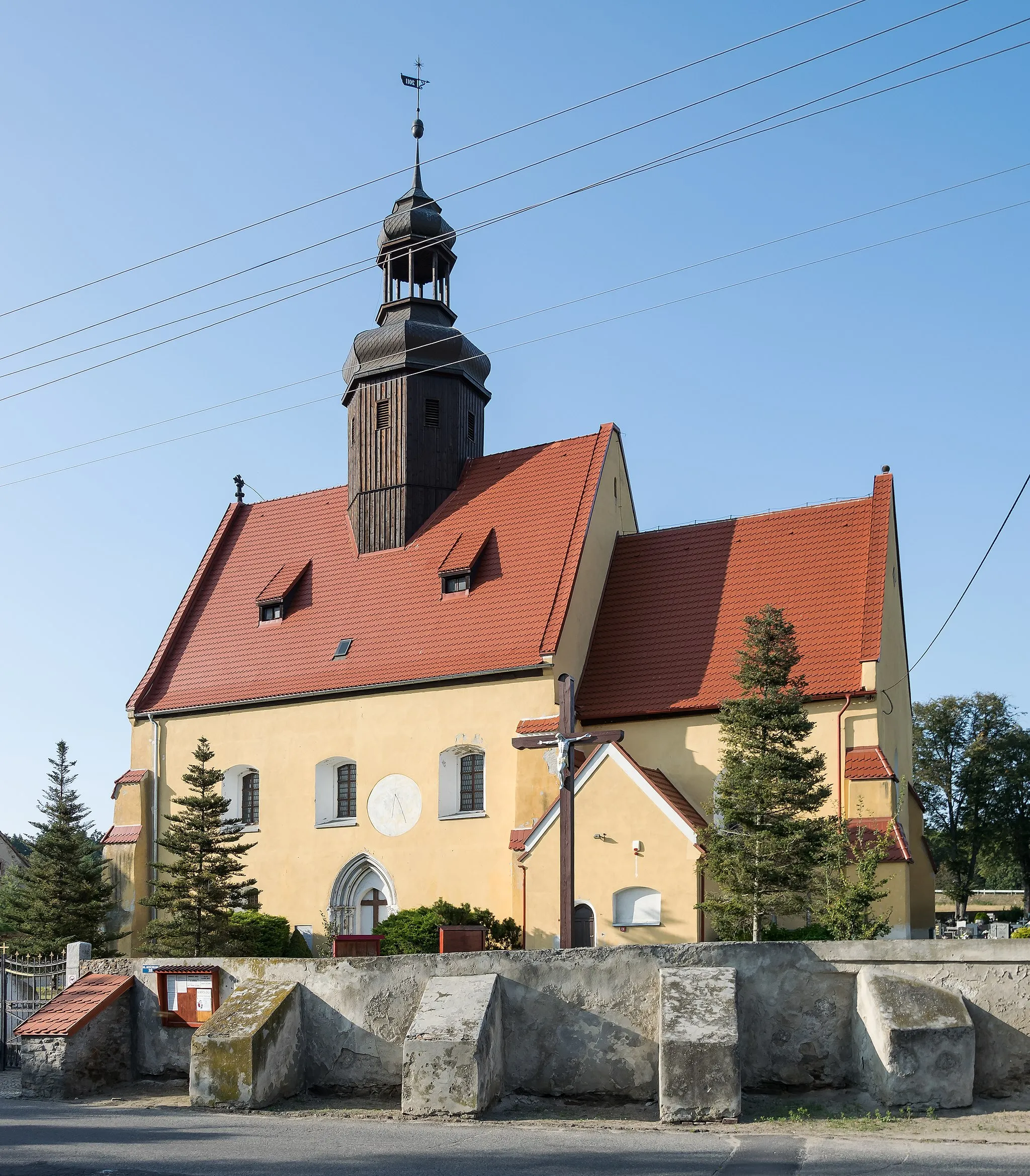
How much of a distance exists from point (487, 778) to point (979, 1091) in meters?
13.8

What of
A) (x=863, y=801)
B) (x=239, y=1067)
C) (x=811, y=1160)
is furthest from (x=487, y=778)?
(x=811, y=1160)

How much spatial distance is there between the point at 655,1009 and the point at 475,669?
42.4 ft

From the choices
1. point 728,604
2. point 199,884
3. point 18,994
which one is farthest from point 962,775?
point 18,994

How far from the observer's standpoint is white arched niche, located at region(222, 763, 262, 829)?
27109 millimetres

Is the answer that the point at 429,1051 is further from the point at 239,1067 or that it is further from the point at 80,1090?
the point at 80,1090

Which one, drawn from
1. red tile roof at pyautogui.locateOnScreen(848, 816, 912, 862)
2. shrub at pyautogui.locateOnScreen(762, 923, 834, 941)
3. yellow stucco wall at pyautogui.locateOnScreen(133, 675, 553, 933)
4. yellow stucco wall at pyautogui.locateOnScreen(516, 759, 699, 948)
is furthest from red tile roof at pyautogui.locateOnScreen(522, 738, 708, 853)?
red tile roof at pyautogui.locateOnScreen(848, 816, 912, 862)

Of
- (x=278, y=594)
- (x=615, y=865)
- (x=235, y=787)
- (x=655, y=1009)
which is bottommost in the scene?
(x=655, y=1009)

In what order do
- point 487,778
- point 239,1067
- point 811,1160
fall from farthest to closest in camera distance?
1. point 487,778
2. point 239,1067
3. point 811,1160

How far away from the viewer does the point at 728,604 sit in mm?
24594

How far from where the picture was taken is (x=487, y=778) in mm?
23969

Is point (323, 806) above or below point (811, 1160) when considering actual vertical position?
above

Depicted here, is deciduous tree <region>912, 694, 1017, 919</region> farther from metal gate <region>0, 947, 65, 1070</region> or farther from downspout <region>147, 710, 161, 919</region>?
metal gate <region>0, 947, 65, 1070</region>

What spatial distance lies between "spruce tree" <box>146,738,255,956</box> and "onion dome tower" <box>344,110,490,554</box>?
769 cm

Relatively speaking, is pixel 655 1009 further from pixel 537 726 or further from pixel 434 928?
pixel 537 726
